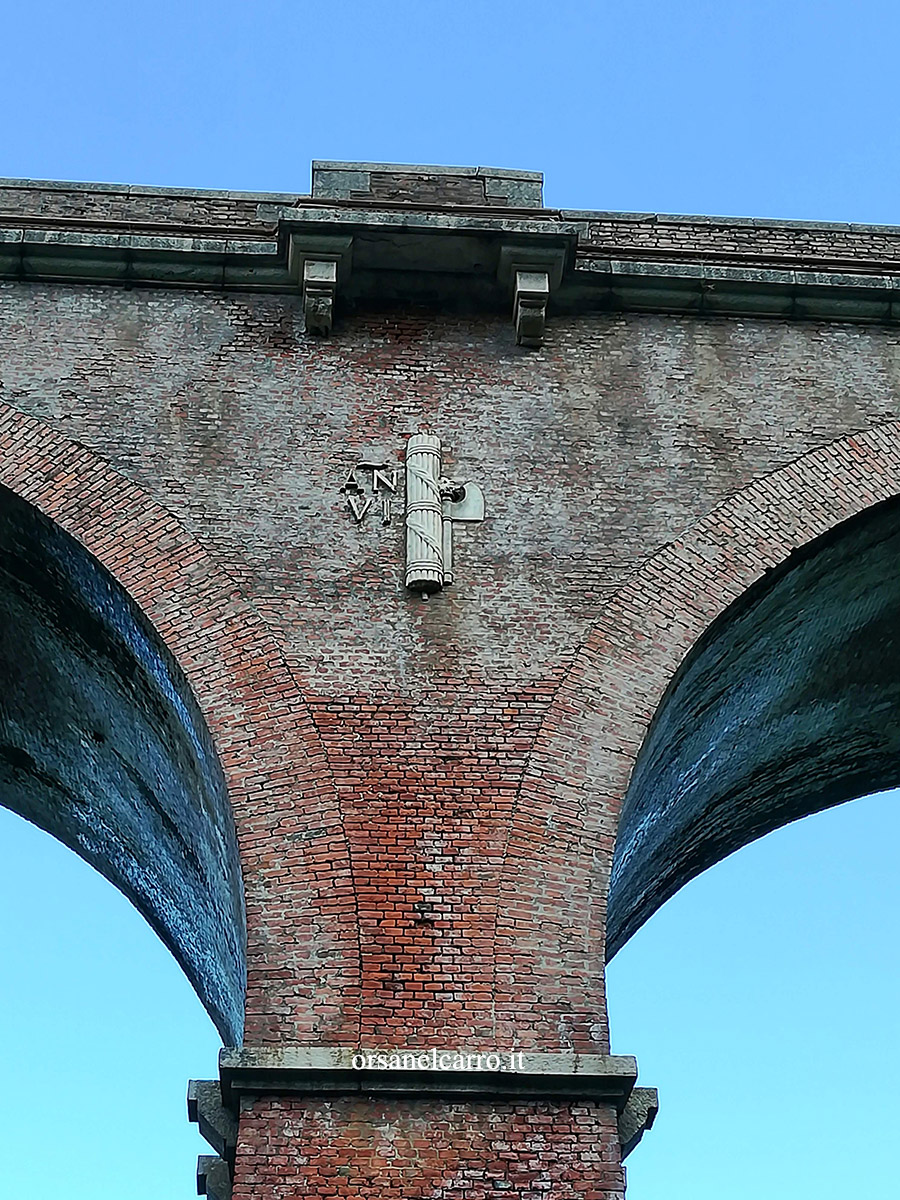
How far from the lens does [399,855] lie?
1048cm

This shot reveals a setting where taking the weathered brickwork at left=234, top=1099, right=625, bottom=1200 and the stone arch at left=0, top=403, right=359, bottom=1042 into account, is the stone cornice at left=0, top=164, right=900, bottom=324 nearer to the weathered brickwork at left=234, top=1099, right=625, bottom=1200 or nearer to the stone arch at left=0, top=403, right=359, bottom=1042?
the stone arch at left=0, top=403, right=359, bottom=1042

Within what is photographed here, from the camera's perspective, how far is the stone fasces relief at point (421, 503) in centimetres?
1160

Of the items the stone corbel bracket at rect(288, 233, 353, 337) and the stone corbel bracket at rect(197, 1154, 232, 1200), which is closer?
the stone corbel bracket at rect(197, 1154, 232, 1200)

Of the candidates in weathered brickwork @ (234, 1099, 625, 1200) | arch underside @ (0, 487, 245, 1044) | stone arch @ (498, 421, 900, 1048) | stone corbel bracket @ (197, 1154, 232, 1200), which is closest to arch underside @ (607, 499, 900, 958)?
stone arch @ (498, 421, 900, 1048)

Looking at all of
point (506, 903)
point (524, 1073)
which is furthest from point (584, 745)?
point (524, 1073)

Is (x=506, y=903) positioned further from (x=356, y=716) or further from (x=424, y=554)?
(x=424, y=554)

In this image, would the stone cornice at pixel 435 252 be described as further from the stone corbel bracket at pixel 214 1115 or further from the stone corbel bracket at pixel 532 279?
the stone corbel bracket at pixel 214 1115

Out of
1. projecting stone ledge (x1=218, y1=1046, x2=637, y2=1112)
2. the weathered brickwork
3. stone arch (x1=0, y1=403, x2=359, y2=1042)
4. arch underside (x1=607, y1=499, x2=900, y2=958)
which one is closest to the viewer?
the weathered brickwork

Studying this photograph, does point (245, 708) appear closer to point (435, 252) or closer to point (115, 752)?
point (115, 752)

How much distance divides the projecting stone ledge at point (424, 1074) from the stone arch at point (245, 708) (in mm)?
240

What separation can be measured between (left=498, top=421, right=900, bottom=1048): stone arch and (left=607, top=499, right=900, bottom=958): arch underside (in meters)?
0.15

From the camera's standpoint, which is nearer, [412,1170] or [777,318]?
[412,1170]

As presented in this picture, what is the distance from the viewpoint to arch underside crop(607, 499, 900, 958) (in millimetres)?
12070

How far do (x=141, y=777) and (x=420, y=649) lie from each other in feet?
9.68
